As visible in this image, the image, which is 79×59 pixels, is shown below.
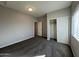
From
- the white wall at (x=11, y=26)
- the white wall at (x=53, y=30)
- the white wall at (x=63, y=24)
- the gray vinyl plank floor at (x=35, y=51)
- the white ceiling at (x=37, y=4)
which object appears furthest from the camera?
the white wall at (x=53, y=30)

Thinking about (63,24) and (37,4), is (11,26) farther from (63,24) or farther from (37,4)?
(63,24)

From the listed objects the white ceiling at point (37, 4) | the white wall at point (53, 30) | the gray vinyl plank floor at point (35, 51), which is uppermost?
the white ceiling at point (37, 4)

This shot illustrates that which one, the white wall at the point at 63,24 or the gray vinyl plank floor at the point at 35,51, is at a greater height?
the white wall at the point at 63,24

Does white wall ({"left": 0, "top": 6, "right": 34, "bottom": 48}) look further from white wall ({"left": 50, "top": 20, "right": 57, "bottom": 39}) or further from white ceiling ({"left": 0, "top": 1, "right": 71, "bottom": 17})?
white wall ({"left": 50, "top": 20, "right": 57, "bottom": 39})

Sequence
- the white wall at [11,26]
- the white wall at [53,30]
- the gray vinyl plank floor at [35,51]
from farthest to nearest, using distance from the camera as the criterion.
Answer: the white wall at [53,30] → the white wall at [11,26] → the gray vinyl plank floor at [35,51]

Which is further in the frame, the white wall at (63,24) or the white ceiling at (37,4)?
the white wall at (63,24)

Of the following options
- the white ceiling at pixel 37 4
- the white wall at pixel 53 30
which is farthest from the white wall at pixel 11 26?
the white wall at pixel 53 30

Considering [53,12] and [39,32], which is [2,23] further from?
[39,32]

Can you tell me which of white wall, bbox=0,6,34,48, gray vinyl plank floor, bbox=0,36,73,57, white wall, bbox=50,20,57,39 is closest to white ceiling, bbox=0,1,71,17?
white wall, bbox=0,6,34,48

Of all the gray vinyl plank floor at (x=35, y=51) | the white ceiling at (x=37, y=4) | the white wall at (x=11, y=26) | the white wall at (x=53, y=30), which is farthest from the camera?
the white wall at (x=53, y=30)

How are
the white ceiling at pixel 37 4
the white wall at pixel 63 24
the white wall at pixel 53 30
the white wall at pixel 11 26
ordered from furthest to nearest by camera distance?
the white wall at pixel 53 30 < the white wall at pixel 63 24 < the white wall at pixel 11 26 < the white ceiling at pixel 37 4

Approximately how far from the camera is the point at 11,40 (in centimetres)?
468

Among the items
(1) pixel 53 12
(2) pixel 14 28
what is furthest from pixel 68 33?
(2) pixel 14 28

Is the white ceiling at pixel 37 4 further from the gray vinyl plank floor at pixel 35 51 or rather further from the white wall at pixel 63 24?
the gray vinyl plank floor at pixel 35 51
